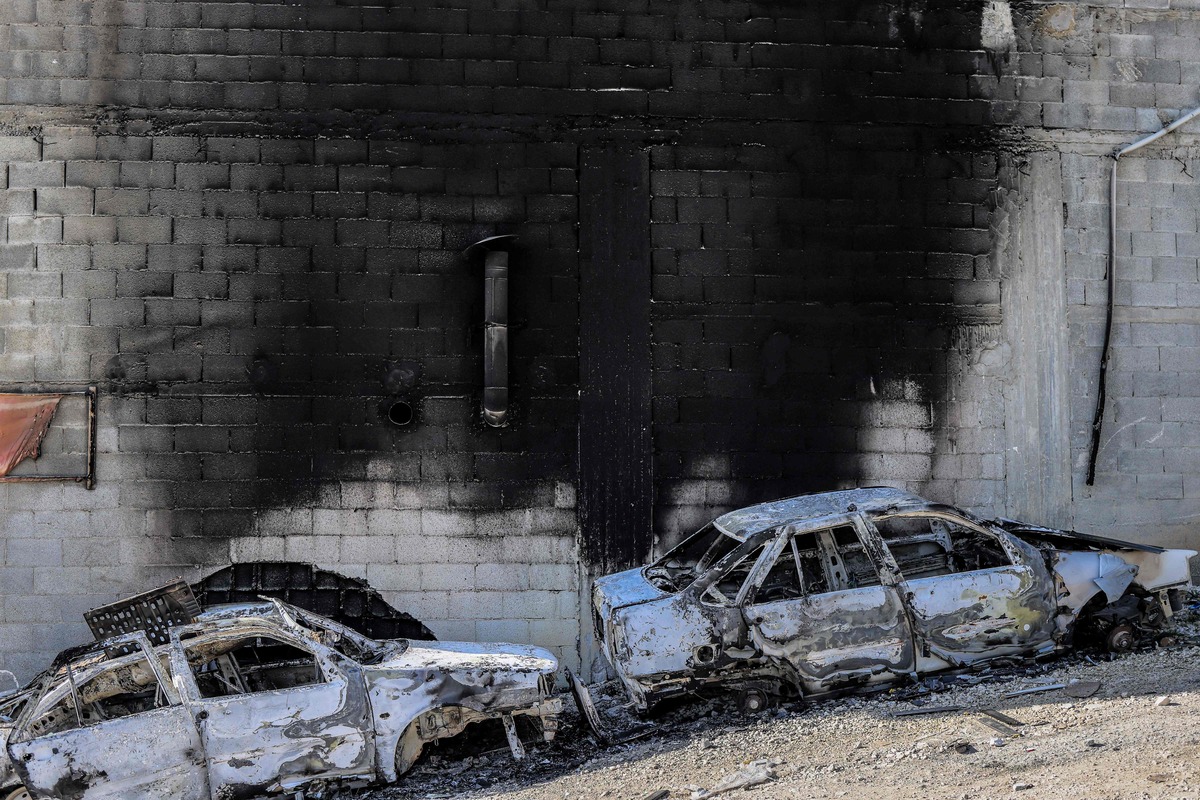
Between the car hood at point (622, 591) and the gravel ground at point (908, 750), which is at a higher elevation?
the car hood at point (622, 591)

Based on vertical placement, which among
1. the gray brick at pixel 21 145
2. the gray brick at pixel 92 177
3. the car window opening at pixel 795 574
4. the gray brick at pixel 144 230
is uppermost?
the gray brick at pixel 21 145

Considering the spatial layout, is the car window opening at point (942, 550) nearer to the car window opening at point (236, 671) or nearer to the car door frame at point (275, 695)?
the car door frame at point (275, 695)

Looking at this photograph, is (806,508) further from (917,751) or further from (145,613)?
(145,613)

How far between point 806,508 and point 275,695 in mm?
3965

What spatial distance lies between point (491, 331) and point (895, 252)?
391 centimetres

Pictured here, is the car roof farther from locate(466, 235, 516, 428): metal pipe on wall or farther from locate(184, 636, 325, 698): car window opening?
locate(184, 636, 325, 698): car window opening

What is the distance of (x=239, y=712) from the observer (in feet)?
20.6

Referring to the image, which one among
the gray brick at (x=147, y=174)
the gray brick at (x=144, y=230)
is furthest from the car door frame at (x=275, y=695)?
the gray brick at (x=147, y=174)

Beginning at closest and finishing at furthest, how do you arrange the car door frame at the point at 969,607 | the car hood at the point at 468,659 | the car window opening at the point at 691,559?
the car hood at the point at 468,659 < the car door frame at the point at 969,607 < the car window opening at the point at 691,559

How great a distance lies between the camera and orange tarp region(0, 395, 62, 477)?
922cm

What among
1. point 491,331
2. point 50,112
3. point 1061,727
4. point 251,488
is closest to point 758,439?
point 491,331

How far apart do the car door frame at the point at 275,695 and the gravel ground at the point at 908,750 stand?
33cm

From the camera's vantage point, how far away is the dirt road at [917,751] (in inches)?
211

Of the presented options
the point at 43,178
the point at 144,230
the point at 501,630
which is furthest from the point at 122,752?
the point at 43,178
